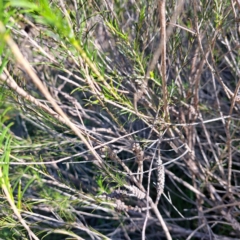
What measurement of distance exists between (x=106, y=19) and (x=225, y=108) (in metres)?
0.86

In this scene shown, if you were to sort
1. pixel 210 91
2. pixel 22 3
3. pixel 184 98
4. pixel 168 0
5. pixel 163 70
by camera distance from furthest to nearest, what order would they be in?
pixel 210 91 → pixel 184 98 → pixel 168 0 → pixel 163 70 → pixel 22 3

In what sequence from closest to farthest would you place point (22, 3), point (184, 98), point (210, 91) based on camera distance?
point (22, 3) < point (184, 98) < point (210, 91)

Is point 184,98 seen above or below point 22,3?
below

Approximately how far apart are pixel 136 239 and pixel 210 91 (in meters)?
0.80

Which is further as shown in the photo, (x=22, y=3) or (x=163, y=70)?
(x=163, y=70)

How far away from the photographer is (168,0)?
1230 millimetres

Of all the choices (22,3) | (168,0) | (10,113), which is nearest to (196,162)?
(168,0)

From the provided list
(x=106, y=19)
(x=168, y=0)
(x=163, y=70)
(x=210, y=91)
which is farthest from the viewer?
(x=210, y=91)

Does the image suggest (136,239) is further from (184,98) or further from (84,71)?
(84,71)

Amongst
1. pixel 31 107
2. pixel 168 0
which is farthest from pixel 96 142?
pixel 168 0

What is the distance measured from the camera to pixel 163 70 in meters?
0.94

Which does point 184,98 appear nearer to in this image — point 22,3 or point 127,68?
point 127,68

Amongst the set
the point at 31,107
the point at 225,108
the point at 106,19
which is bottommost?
the point at 225,108

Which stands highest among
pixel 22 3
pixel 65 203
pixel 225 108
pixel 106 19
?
pixel 22 3
